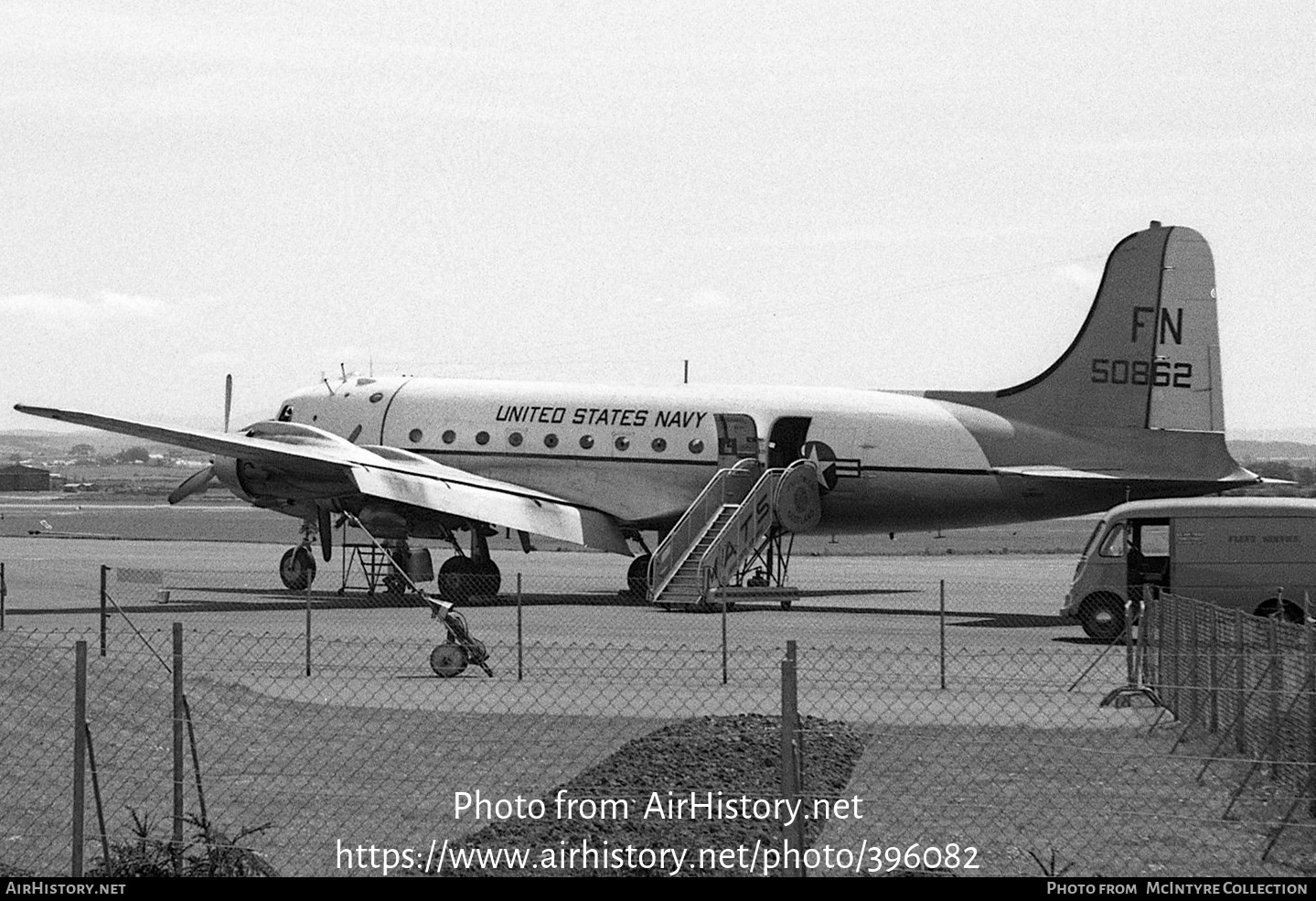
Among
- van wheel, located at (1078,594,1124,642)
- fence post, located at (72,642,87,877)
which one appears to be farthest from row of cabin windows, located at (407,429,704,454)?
fence post, located at (72,642,87,877)

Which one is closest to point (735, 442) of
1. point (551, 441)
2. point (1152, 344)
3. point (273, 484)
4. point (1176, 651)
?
point (551, 441)

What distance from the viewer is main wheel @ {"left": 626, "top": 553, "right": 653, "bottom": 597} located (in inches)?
1336

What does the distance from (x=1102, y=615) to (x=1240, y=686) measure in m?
11.8

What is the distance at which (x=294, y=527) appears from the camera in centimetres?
6681

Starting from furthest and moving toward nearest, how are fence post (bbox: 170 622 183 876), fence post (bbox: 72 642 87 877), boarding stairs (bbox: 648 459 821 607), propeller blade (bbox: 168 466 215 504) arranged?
propeller blade (bbox: 168 466 215 504) < boarding stairs (bbox: 648 459 821 607) < fence post (bbox: 170 622 183 876) < fence post (bbox: 72 642 87 877)

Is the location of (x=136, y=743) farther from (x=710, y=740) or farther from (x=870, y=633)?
(x=870, y=633)

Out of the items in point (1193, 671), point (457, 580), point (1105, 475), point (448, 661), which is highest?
point (1105, 475)

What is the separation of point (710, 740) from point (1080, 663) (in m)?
10.0

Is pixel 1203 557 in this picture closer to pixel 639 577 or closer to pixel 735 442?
pixel 735 442

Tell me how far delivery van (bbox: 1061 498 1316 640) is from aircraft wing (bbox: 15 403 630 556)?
34.4 feet

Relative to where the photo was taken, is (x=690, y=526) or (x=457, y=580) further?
(x=690, y=526)

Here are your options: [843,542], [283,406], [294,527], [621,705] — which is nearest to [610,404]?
[283,406]

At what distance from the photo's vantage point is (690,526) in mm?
32812

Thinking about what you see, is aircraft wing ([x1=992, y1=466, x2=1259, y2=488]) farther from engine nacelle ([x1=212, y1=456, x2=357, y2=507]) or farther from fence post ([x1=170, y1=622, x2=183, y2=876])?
fence post ([x1=170, y1=622, x2=183, y2=876])
